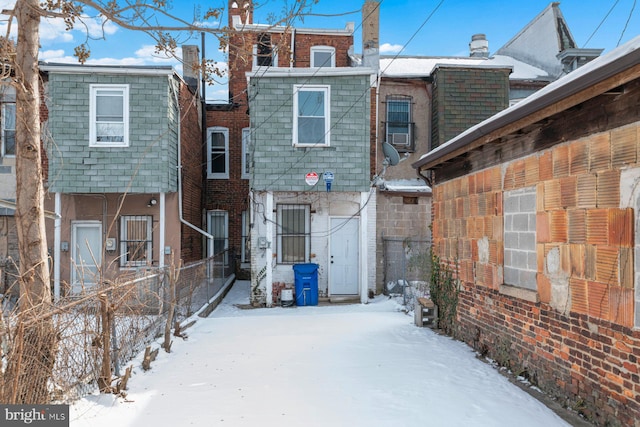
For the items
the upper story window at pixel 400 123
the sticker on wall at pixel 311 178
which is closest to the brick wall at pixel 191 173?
the sticker on wall at pixel 311 178

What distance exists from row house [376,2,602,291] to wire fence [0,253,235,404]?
25.5 ft

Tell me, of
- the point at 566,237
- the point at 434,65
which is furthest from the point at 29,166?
the point at 434,65

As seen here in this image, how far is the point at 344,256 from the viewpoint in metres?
13.6

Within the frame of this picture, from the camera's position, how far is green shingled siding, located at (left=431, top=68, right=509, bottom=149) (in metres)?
14.0

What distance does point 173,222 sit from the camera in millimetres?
12969

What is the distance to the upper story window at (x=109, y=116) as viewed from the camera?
40.3 feet

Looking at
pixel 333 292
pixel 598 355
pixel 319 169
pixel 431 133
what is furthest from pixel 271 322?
pixel 431 133

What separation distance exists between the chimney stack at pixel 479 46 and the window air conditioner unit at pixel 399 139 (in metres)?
6.60

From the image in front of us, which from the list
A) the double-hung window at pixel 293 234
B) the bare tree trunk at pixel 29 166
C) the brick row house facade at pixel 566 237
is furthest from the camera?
the double-hung window at pixel 293 234

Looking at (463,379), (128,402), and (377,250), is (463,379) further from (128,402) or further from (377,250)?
(377,250)

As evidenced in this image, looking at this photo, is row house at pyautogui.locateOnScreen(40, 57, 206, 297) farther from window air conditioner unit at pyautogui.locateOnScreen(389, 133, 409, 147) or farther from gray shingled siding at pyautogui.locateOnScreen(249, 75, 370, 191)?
window air conditioner unit at pyautogui.locateOnScreen(389, 133, 409, 147)

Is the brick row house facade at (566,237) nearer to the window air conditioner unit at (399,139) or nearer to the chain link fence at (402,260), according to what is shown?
the chain link fence at (402,260)

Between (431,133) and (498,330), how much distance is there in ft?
30.3

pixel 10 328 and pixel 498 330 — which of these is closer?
pixel 10 328
